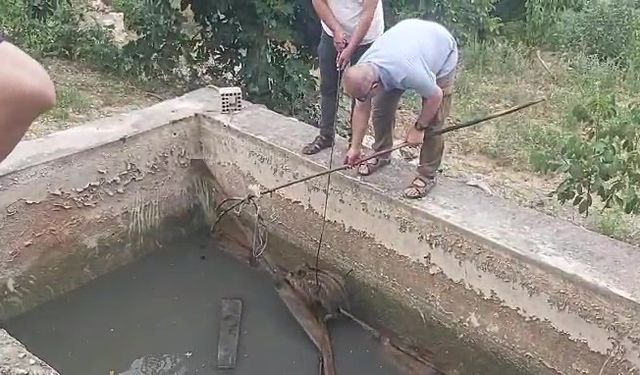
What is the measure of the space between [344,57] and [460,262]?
1.13m

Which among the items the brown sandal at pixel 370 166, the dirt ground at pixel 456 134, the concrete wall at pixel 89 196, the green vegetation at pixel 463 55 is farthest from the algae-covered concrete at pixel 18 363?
the green vegetation at pixel 463 55

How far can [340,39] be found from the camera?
4.22m

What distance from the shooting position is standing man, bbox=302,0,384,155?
413 centimetres

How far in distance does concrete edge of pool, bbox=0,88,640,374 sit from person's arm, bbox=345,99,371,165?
0.45 feet

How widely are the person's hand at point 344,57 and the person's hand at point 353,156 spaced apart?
15.8 inches

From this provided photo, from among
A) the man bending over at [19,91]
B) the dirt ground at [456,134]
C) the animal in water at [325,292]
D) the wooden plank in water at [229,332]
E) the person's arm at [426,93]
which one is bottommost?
the wooden plank in water at [229,332]

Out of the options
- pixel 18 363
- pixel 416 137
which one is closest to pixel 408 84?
pixel 416 137

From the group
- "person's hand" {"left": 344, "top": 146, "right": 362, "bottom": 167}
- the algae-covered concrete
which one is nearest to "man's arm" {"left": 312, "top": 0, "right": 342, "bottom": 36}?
"person's hand" {"left": 344, "top": 146, "right": 362, "bottom": 167}

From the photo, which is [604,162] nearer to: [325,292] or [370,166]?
[370,166]

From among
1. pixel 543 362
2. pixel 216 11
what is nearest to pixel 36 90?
pixel 543 362

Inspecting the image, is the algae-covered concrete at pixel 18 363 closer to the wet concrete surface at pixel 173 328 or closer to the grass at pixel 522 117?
the wet concrete surface at pixel 173 328

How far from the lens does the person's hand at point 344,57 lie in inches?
163

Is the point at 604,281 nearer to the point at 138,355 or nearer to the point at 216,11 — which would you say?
the point at 138,355

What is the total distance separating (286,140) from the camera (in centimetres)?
471
